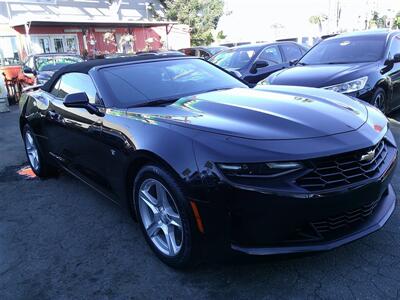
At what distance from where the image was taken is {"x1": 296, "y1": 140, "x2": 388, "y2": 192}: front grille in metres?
2.22

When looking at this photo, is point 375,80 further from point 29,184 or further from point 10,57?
point 10,57

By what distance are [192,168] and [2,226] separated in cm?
239

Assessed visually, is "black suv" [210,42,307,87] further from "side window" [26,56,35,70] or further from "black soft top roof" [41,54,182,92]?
"side window" [26,56,35,70]

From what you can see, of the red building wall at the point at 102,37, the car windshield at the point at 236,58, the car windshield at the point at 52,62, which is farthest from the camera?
the red building wall at the point at 102,37

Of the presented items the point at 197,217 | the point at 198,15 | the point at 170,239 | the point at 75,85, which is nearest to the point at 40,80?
the point at 75,85

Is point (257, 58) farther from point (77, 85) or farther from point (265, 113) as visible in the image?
point (265, 113)

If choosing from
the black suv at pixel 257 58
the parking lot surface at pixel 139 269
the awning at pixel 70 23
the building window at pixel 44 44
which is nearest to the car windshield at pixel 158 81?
the parking lot surface at pixel 139 269

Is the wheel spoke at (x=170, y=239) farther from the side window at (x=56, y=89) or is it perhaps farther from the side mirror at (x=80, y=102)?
the side window at (x=56, y=89)

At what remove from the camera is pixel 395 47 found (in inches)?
251

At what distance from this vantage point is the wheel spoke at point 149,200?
282 centimetres

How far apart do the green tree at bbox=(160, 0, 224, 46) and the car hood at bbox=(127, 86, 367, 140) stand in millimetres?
34373

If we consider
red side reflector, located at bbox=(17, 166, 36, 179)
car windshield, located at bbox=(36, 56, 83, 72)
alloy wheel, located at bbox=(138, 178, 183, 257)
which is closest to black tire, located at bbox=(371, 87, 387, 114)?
alloy wheel, located at bbox=(138, 178, 183, 257)

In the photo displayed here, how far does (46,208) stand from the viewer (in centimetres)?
410

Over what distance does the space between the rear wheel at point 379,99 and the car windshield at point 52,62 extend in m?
9.91
